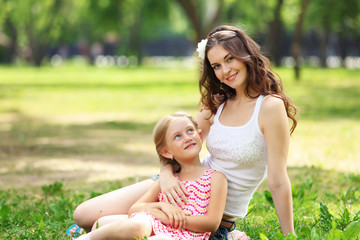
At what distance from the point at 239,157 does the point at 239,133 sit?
0.49 feet

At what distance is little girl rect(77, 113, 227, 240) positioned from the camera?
3.55 metres

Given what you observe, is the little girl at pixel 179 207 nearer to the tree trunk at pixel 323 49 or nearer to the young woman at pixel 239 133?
the young woman at pixel 239 133

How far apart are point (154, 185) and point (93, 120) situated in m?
8.39

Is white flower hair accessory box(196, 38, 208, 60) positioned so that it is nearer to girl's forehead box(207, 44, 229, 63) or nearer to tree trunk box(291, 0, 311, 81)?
girl's forehead box(207, 44, 229, 63)

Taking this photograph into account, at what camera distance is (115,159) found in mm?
7785

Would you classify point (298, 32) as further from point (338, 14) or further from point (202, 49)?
point (202, 49)

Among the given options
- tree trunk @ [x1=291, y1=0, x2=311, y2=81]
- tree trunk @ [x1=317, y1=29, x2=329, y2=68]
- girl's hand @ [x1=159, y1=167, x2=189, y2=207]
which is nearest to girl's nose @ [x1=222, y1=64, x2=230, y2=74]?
girl's hand @ [x1=159, y1=167, x2=189, y2=207]

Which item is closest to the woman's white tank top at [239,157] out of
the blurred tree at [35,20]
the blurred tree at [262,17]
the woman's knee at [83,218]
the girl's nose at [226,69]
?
the girl's nose at [226,69]

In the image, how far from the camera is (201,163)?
13.1 feet

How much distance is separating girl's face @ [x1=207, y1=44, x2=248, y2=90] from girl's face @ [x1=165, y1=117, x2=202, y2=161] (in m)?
0.36

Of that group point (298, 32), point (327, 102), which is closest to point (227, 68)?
point (327, 102)

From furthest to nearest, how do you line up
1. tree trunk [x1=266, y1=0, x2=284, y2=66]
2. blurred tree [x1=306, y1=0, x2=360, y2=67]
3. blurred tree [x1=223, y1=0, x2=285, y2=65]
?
blurred tree [x1=223, y1=0, x2=285, y2=65] < tree trunk [x1=266, y1=0, x2=284, y2=66] < blurred tree [x1=306, y1=0, x2=360, y2=67]

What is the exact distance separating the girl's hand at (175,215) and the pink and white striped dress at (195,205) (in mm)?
42

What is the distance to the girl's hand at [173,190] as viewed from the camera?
3756 mm
